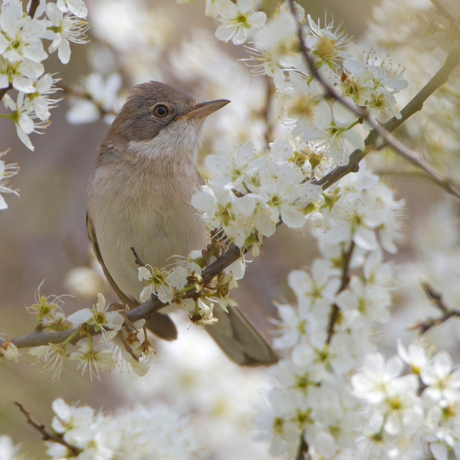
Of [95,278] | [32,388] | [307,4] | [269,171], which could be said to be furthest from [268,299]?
[269,171]

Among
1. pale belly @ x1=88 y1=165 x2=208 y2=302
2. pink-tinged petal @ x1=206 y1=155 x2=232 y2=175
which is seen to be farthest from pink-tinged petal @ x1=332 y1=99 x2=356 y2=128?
pale belly @ x1=88 y1=165 x2=208 y2=302

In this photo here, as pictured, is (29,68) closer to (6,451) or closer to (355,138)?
(355,138)

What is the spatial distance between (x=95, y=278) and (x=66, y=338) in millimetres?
2706

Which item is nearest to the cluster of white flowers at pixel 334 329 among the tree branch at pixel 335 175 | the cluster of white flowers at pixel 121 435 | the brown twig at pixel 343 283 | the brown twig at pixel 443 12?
the brown twig at pixel 343 283

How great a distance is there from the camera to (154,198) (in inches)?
181

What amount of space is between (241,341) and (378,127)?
3.37 m

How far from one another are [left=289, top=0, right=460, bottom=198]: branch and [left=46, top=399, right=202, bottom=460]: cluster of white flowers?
194 cm

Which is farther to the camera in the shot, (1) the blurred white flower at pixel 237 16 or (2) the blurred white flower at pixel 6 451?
(2) the blurred white flower at pixel 6 451

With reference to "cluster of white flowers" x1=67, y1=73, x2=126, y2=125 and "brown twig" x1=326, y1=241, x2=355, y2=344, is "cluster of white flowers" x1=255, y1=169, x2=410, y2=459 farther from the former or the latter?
"cluster of white flowers" x1=67, y1=73, x2=126, y2=125

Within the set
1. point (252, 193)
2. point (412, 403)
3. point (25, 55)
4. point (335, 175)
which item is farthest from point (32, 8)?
point (412, 403)

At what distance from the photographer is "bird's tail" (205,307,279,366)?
531 cm

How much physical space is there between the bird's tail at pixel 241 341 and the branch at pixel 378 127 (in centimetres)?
269

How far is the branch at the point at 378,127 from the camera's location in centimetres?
231

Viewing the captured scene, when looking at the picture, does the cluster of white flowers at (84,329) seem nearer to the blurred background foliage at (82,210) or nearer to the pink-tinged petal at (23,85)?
the pink-tinged petal at (23,85)
